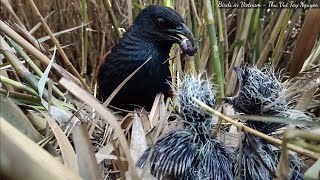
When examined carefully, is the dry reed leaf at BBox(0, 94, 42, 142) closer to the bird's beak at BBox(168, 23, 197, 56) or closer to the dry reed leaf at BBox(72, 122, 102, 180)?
Result: the dry reed leaf at BBox(72, 122, 102, 180)

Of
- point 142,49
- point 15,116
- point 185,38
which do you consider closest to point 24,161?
point 15,116

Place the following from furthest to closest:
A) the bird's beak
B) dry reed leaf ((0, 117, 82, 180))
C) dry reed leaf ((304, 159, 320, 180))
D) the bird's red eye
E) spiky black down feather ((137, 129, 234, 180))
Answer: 1. the bird's red eye
2. the bird's beak
3. spiky black down feather ((137, 129, 234, 180))
4. dry reed leaf ((304, 159, 320, 180))
5. dry reed leaf ((0, 117, 82, 180))

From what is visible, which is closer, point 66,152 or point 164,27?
point 66,152

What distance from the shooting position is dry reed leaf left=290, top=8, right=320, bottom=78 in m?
1.25

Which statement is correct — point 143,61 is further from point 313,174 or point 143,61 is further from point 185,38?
point 313,174

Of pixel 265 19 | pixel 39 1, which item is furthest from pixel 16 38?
pixel 265 19

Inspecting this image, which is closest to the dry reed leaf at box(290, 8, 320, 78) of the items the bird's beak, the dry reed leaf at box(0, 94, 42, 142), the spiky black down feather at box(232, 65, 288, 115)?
the bird's beak

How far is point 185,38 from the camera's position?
1.29 metres

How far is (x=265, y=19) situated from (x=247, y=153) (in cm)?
102

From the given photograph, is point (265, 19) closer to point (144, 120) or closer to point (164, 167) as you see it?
point (144, 120)

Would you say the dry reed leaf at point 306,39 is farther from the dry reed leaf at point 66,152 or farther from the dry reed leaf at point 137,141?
the dry reed leaf at point 66,152

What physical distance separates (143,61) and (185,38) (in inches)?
5.7

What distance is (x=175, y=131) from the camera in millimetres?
788

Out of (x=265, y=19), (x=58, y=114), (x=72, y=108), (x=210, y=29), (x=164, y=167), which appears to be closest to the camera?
(x=164, y=167)
